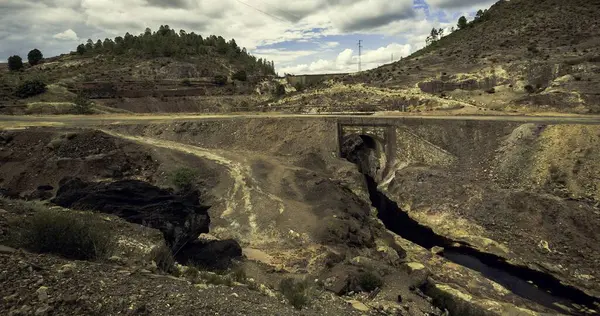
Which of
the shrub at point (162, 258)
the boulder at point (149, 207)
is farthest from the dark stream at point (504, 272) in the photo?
the shrub at point (162, 258)

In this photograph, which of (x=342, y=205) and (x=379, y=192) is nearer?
(x=342, y=205)

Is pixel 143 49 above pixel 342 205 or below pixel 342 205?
above

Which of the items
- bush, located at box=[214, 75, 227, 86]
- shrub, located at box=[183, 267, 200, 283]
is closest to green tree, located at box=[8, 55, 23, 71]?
bush, located at box=[214, 75, 227, 86]

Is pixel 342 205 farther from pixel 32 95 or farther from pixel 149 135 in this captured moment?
pixel 32 95

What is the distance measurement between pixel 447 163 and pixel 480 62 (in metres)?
32.8

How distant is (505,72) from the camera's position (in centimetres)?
5759

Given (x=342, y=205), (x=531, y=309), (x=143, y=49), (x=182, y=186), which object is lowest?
(x=531, y=309)

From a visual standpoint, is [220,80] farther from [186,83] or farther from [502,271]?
[502,271]

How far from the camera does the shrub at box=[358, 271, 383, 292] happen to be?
1809cm

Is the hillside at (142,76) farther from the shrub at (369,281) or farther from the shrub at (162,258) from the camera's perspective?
the shrub at (369,281)

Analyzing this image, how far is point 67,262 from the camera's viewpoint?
1088 cm

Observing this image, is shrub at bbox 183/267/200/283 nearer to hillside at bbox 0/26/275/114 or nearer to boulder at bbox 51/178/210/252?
boulder at bbox 51/178/210/252

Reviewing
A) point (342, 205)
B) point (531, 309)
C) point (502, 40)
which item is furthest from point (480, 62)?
point (531, 309)

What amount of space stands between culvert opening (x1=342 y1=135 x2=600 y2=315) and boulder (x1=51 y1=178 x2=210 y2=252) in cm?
1904
